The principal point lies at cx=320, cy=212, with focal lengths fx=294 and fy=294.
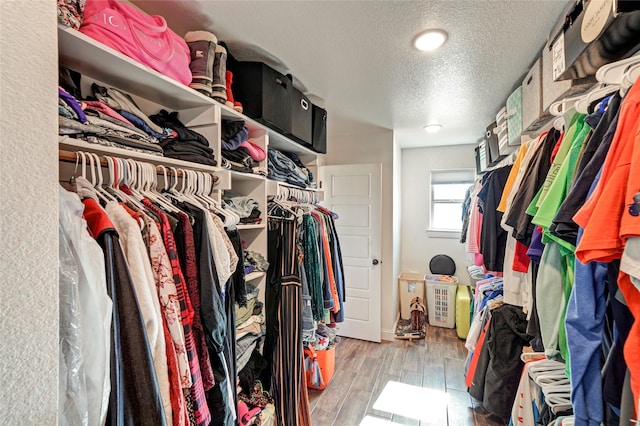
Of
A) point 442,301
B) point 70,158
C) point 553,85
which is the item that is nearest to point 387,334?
point 442,301

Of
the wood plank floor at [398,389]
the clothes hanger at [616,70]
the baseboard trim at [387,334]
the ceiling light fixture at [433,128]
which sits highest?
Answer: the ceiling light fixture at [433,128]

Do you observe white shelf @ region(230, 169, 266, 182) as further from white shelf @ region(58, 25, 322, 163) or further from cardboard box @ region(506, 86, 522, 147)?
cardboard box @ region(506, 86, 522, 147)

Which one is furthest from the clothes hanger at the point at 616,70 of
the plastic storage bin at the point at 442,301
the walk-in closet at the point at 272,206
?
the plastic storage bin at the point at 442,301

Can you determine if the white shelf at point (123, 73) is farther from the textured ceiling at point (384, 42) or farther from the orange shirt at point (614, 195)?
the orange shirt at point (614, 195)

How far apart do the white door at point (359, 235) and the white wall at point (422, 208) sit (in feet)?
4.17

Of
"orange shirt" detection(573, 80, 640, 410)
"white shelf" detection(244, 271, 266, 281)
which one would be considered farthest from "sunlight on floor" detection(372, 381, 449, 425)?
"orange shirt" detection(573, 80, 640, 410)

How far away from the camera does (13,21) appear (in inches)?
18.9

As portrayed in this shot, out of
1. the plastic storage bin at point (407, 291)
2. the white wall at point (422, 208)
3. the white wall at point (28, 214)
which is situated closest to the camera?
the white wall at point (28, 214)

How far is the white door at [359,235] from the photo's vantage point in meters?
3.22

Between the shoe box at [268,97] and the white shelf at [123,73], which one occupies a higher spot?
the shoe box at [268,97]

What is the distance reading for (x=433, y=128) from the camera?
3.14m

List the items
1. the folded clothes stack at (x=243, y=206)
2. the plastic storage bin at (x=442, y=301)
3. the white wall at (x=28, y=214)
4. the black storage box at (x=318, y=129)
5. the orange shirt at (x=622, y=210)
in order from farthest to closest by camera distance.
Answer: the plastic storage bin at (x=442, y=301), the black storage box at (x=318, y=129), the folded clothes stack at (x=243, y=206), the orange shirt at (x=622, y=210), the white wall at (x=28, y=214)

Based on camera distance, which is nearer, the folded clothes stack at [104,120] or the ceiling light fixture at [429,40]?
the folded clothes stack at [104,120]

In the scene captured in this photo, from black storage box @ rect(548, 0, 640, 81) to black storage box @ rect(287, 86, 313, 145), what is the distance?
132 cm
